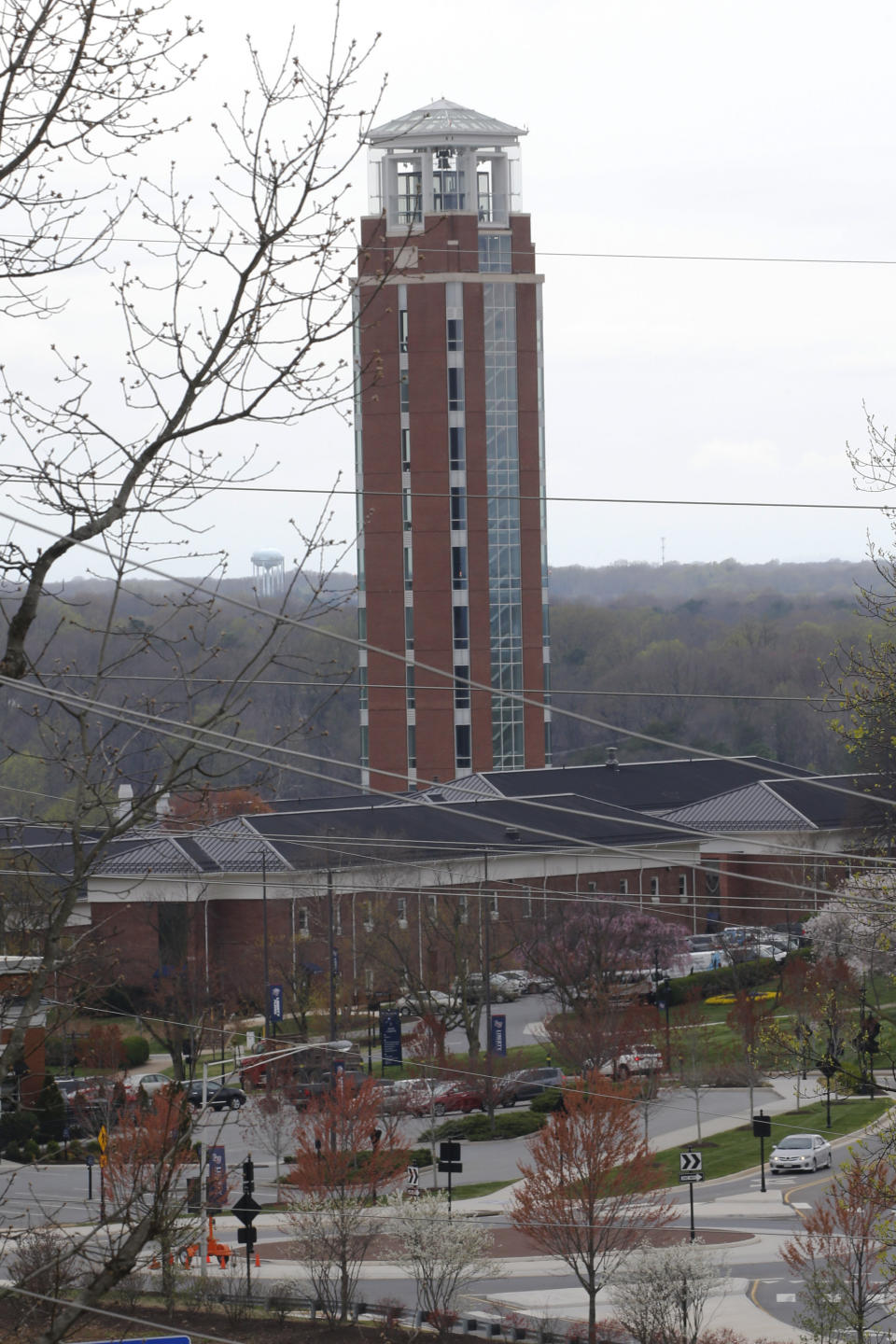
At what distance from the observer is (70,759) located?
6.80 metres

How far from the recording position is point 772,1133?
33062 mm

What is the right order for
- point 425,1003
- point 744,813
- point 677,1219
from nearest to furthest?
1. point 677,1219
2. point 425,1003
3. point 744,813

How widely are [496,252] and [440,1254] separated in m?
54.0

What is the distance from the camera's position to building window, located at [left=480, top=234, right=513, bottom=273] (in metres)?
69.6

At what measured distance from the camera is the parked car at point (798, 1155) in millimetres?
30812

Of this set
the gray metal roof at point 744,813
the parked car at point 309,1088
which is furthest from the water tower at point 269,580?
the gray metal roof at point 744,813

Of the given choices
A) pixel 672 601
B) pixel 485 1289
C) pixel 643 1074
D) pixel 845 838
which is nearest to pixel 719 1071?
pixel 643 1074

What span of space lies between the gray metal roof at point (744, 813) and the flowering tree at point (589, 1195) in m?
33.1

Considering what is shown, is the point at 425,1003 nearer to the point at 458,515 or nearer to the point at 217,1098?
the point at 217,1098

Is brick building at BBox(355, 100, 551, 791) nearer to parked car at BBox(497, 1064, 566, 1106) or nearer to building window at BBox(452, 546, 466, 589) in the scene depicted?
building window at BBox(452, 546, 466, 589)

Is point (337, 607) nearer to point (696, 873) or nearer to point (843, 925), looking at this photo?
point (843, 925)

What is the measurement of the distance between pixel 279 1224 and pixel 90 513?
22642mm

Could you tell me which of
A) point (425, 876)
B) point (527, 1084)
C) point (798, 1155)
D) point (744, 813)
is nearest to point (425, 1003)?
point (527, 1084)

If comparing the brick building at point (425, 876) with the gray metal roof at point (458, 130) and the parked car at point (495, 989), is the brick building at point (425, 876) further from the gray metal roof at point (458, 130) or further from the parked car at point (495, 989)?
the gray metal roof at point (458, 130)
